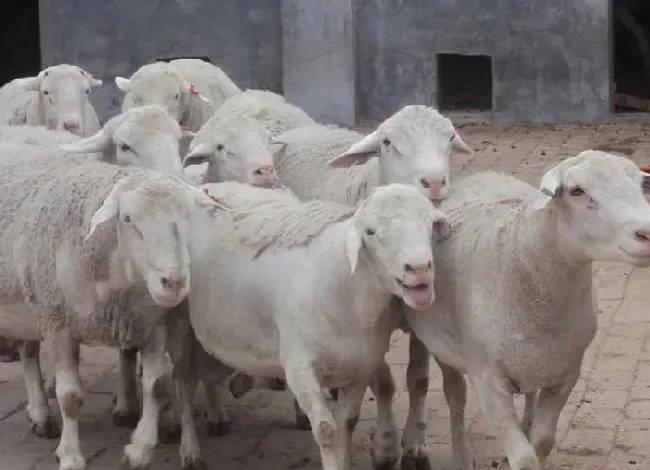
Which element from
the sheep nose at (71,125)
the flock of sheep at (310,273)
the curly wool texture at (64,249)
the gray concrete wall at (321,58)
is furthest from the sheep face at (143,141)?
the gray concrete wall at (321,58)

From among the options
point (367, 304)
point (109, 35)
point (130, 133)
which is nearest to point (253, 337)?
point (367, 304)

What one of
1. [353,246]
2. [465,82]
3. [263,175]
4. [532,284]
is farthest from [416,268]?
[465,82]

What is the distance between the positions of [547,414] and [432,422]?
141 cm

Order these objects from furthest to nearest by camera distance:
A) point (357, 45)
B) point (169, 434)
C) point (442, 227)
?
point (357, 45), point (169, 434), point (442, 227)

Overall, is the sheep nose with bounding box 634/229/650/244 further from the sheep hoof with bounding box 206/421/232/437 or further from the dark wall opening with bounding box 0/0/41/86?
the dark wall opening with bounding box 0/0/41/86

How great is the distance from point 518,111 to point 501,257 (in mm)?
10561

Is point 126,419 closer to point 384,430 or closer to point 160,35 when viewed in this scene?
point 384,430

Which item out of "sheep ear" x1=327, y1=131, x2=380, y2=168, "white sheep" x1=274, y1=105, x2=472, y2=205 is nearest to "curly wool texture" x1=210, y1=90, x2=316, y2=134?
"white sheep" x1=274, y1=105, x2=472, y2=205

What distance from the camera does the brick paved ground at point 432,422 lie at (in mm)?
6152

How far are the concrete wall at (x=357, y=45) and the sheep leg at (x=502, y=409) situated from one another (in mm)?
10519

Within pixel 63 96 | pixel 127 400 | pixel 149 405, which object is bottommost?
pixel 127 400

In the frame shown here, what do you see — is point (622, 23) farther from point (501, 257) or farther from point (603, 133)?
point (501, 257)

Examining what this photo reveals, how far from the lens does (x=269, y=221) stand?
581 cm

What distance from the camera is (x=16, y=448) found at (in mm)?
6410
